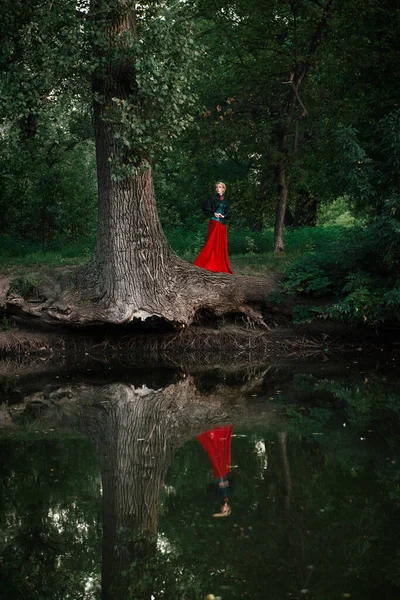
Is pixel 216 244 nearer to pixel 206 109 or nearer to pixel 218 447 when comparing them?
pixel 206 109

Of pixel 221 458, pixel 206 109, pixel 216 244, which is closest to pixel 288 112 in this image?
pixel 206 109

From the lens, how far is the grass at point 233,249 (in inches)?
710

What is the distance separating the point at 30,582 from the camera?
5656mm

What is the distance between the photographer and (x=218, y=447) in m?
9.02

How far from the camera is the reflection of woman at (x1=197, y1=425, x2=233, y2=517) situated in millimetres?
7213

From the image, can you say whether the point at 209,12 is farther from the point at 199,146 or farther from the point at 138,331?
the point at 138,331

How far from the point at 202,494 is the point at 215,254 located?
1060 centimetres

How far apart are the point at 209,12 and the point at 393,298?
A: 8.67 m

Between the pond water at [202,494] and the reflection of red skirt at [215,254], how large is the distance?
17.7 ft

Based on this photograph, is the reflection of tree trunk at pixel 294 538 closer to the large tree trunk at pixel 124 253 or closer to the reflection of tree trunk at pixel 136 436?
the reflection of tree trunk at pixel 136 436

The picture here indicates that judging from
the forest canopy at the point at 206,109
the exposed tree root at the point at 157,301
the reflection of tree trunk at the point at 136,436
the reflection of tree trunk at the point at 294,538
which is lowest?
the reflection of tree trunk at the point at 136,436

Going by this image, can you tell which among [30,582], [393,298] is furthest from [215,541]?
[393,298]

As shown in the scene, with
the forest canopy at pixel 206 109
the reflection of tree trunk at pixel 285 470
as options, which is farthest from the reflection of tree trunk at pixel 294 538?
the forest canopy at pixel 206 109

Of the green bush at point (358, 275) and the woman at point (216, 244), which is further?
the woman at point (216, 244)
